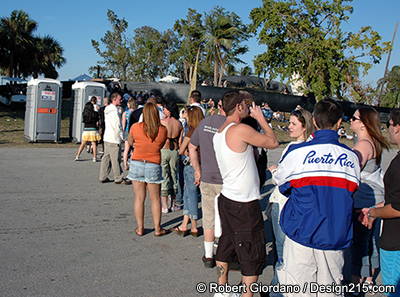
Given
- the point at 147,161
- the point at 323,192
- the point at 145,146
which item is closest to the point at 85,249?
the point at 147,161

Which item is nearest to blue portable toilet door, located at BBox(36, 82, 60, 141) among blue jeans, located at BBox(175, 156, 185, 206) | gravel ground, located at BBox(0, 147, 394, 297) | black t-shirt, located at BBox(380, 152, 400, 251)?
gravel ground, located at BBox(0, 147, 394, 297)

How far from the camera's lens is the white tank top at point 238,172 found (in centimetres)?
397

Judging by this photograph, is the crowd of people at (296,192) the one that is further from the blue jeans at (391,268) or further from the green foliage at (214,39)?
the green foliage at (214,39)

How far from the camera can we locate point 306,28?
3369cm

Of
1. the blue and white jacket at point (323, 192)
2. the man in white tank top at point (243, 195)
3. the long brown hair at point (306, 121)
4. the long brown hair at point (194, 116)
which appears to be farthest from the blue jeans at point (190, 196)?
the blue and white jacket at point (323, 192)

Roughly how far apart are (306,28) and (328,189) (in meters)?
32.8

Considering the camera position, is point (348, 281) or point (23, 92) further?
point (23, 92)

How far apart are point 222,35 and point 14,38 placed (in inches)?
764

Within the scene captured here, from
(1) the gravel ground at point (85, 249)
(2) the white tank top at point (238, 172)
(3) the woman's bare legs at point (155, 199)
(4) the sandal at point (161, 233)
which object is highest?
(2) the white tank top at point (238, 172)

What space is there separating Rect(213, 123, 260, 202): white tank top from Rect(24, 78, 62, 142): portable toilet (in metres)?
13.6

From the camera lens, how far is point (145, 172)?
6.15 meters

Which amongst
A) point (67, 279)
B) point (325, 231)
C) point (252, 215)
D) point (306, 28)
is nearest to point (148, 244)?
point (67, 279)

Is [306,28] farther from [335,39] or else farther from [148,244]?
[148,244]

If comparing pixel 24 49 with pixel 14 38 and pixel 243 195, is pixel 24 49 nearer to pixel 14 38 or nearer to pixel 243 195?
pixel 14 38
